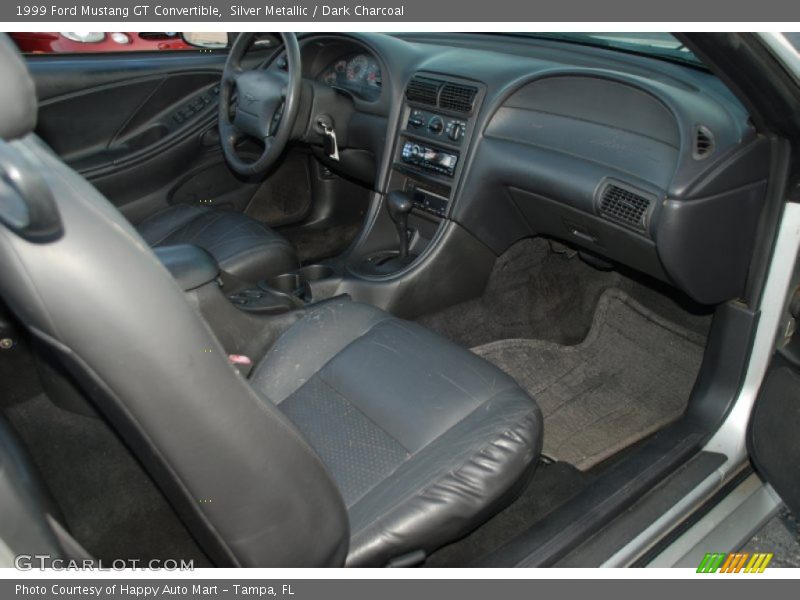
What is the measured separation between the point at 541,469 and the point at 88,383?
1.34 metres

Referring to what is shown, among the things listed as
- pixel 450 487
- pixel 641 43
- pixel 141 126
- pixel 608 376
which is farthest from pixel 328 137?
pixel 450 487

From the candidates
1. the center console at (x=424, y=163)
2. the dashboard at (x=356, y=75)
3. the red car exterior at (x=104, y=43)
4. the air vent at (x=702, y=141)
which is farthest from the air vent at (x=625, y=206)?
the red car exterior at (x=104, y=43)

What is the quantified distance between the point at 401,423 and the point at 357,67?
1687mm

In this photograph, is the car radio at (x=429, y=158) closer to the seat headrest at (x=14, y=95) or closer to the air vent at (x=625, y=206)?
the air vent at (x=625, y=206)

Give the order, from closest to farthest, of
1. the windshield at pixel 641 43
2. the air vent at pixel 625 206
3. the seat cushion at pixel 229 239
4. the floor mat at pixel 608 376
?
the air vent at pixel 625 206 < the windshield at pixel 641 43 < the floor mat at pixel 608 376 < the seat cushion at pixel 229 239

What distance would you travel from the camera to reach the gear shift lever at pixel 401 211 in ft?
7.46

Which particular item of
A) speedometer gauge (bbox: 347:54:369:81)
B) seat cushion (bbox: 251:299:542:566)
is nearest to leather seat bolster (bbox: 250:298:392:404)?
seat cushion (bbox: 251:299:542:566)

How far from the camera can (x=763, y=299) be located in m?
1.54

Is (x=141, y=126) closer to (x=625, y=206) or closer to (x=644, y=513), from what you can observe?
(x=625, y=206)

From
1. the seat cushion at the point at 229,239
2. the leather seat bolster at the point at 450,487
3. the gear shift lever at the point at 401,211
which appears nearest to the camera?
the leather seat bolster at the point at 450,487

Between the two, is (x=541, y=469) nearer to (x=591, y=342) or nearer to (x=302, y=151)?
(x=591, y=342)

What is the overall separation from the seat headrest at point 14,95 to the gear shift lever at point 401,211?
66.6 inches

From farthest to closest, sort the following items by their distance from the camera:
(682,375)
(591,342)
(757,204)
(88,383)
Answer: (591,342)
(682,375)
(757,204)
(88,383)

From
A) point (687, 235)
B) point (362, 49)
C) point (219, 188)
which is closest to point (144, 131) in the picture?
point (219, 188)
